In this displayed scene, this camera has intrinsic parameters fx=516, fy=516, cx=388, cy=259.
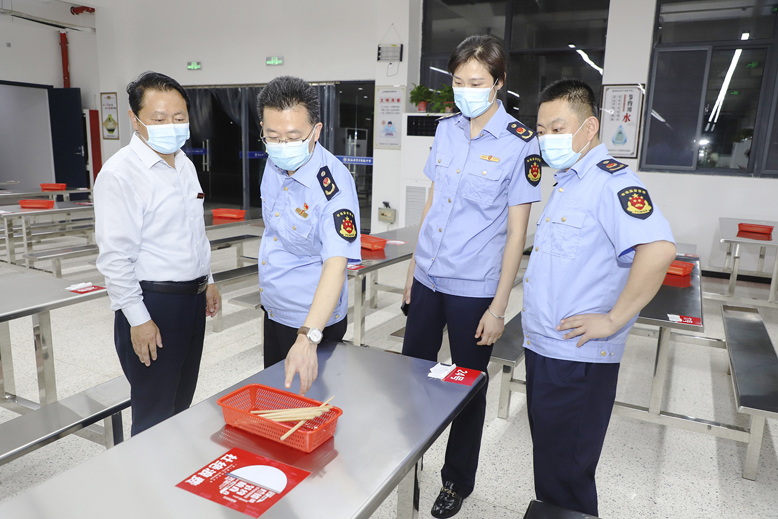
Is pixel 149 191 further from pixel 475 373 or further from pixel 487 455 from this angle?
pixel 487 455

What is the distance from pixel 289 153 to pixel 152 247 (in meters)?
0.57

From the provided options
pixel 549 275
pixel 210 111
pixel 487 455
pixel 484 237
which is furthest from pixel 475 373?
pixel 210 111

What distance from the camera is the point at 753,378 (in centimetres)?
232

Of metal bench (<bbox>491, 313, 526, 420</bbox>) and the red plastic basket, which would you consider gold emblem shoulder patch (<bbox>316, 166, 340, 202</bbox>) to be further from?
metal bench (<bbox>491, 313, 526, 420</bbox>)

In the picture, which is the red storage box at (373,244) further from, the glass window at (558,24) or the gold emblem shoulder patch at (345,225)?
the glass window at (558,24)

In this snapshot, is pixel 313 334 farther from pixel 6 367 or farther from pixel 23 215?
pixel 23 215

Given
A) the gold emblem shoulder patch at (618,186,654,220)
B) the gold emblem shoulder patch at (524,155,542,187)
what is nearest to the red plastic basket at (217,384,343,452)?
the gold emblem shoulder patch at (618,186,654,220)

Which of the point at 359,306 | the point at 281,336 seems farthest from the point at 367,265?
the point at 281,336

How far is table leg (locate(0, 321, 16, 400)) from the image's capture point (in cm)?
260

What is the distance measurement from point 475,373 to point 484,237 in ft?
1.71

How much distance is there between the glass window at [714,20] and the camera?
5352 millimetres

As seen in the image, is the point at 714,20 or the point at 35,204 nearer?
the point at 35,204

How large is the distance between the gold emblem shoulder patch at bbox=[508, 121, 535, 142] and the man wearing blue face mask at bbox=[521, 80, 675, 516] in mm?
183

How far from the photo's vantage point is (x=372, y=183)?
291 inches
